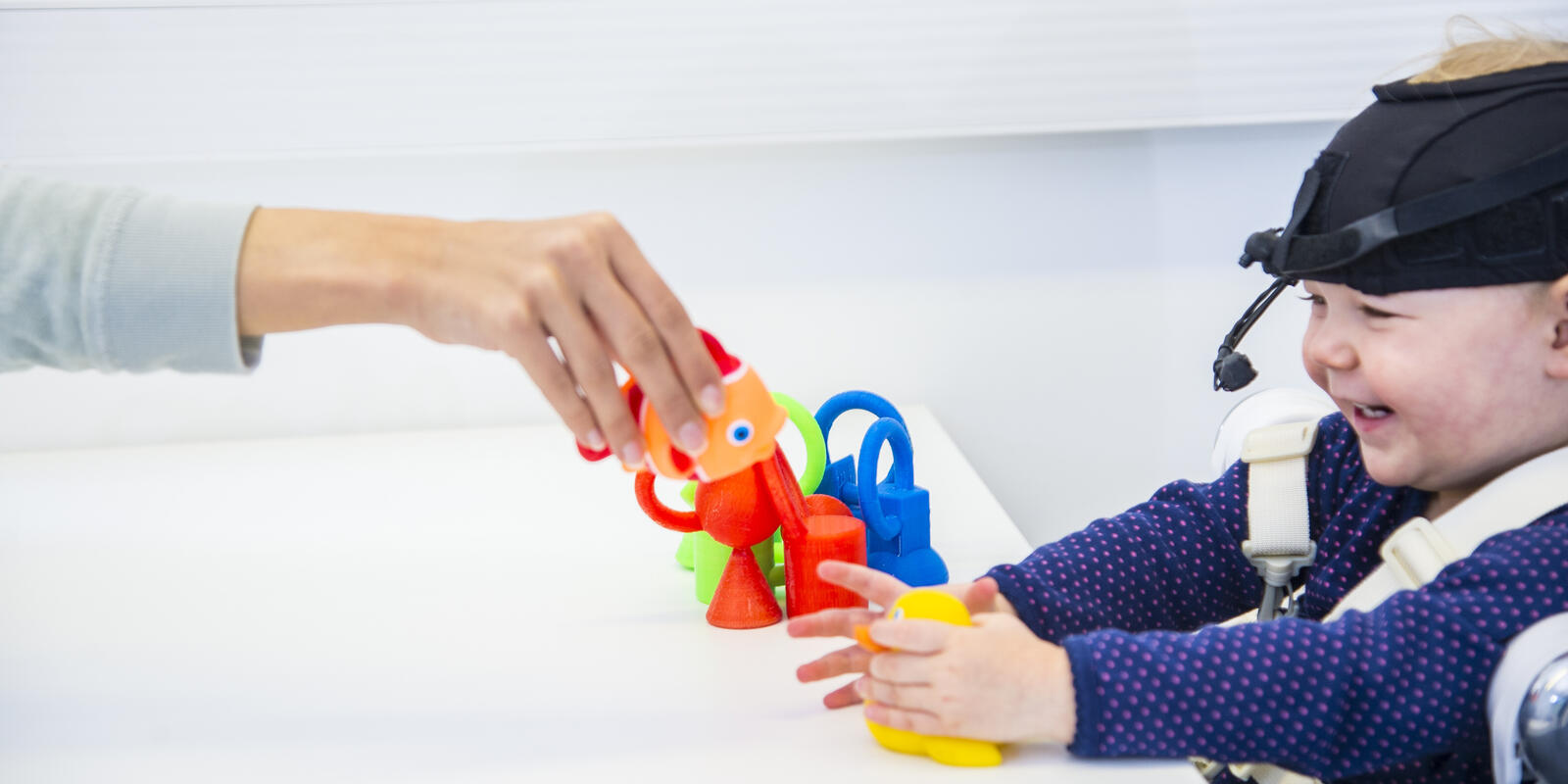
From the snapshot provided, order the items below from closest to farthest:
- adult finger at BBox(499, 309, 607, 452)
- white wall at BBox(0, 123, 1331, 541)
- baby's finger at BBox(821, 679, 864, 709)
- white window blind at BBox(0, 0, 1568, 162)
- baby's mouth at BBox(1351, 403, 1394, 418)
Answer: adult finger at BBox(499, 309, 607, 452)
baby's finger at BBox(821, 679, 864, 709)
baby's mouth at BBox(1351, 403, 1394, 418)
white window blind at BBox(0, 0, 1568, 162)
white wall at BBox(0, 123, 1331, 541)

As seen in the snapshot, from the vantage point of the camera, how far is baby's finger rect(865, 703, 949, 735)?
656mm

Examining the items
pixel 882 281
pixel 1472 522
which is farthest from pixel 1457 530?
pixel 882 281

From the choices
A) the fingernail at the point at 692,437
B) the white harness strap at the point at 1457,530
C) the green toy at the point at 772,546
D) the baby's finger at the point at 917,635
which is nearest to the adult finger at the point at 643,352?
the fingernail at the point at 692,437

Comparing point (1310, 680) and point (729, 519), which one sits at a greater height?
point (729, 519)

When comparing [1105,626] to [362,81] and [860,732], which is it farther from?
[362,81]

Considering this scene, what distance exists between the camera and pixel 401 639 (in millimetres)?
896

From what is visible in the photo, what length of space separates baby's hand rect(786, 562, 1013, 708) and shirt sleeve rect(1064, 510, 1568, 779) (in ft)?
0.40

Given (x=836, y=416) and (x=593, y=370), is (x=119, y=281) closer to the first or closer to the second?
(x=593, y=370)

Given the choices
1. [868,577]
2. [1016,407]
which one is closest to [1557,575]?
[868,577]

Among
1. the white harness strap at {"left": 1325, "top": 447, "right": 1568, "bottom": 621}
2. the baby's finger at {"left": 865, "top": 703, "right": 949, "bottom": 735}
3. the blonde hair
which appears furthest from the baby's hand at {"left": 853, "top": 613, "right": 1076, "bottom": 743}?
the blonde hair

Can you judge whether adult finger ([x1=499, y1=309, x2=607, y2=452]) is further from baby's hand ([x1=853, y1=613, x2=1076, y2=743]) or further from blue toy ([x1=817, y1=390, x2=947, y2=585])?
blue toy ([x1=817, y1=390, x2=947, y2=585])

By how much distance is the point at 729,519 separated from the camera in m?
0.87

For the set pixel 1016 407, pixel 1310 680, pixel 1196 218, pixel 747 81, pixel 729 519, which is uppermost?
pixel 747 81

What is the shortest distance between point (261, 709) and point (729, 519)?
0.32m
